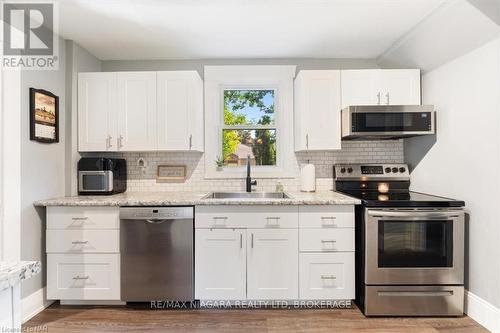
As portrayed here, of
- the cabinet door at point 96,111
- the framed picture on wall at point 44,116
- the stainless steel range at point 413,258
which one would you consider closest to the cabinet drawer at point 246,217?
the stainless steel range at point 413,258

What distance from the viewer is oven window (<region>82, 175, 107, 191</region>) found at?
292 cm

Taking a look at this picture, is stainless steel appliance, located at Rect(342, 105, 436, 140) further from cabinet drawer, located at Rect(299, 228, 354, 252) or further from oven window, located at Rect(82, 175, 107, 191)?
oven window, located at Rect(82, 175, 107, 191)

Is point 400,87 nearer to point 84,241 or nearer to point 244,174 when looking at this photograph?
point 244,174

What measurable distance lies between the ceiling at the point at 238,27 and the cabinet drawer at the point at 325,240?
168 centimetres

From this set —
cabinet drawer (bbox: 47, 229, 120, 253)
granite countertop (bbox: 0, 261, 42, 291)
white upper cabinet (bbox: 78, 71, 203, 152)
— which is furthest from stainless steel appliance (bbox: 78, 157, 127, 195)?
granite countertop (bbox: 0, 261, 42, 291)

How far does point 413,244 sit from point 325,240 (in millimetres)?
657

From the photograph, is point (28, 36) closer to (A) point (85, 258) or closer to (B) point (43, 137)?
(B) point (43, 137)

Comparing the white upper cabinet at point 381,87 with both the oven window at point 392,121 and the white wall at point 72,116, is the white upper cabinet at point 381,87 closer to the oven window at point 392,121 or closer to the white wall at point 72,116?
the oven window at point 392,121

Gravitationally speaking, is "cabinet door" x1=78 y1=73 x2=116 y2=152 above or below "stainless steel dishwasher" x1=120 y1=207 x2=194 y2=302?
above

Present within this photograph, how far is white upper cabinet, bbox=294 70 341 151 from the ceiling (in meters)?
0.32

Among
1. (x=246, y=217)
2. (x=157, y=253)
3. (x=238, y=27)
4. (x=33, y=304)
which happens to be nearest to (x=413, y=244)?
(x=246, y=217)

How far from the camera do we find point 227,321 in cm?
237

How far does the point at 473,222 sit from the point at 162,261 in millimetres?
Result: 2432

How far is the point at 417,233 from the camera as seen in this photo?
95.0 inches
